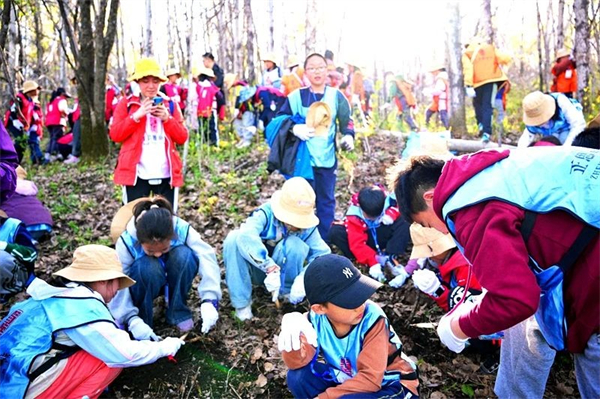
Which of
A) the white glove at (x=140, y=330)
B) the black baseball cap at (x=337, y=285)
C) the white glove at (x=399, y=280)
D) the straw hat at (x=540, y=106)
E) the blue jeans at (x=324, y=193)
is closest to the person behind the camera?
the black baseball cap at (x=337, y=285)

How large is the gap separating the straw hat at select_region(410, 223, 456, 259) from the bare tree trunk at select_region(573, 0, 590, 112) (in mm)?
5629

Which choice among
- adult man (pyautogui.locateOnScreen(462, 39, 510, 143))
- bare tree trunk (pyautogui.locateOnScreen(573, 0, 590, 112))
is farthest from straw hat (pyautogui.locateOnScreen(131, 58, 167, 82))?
bare tree trunk (pyautogui.locateOnScreen(573, 0, 590, 112))

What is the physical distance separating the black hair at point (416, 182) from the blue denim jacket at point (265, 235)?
65.9 inches

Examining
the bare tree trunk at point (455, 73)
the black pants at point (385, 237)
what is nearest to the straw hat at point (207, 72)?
the bare tree trunk at point (455, 73)

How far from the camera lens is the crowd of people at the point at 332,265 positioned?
1807 millimetres

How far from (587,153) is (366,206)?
2751mm

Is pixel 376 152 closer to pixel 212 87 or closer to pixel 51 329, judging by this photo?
pixel 212 87

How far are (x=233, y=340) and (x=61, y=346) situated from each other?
1.27m

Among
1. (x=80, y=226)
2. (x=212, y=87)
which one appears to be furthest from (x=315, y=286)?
(x=212, y=87)

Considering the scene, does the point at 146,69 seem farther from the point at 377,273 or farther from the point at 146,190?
the point at 377,273

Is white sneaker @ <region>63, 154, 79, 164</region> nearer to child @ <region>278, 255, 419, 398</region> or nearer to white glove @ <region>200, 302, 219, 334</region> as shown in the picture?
white glove @ <region>200, 302, 219, 334</region>

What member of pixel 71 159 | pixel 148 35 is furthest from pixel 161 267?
pixel 71 159

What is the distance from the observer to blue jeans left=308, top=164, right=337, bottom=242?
495 cm

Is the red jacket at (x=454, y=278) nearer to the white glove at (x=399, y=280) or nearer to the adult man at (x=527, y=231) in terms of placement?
the white glove at (x=399, y=280)
